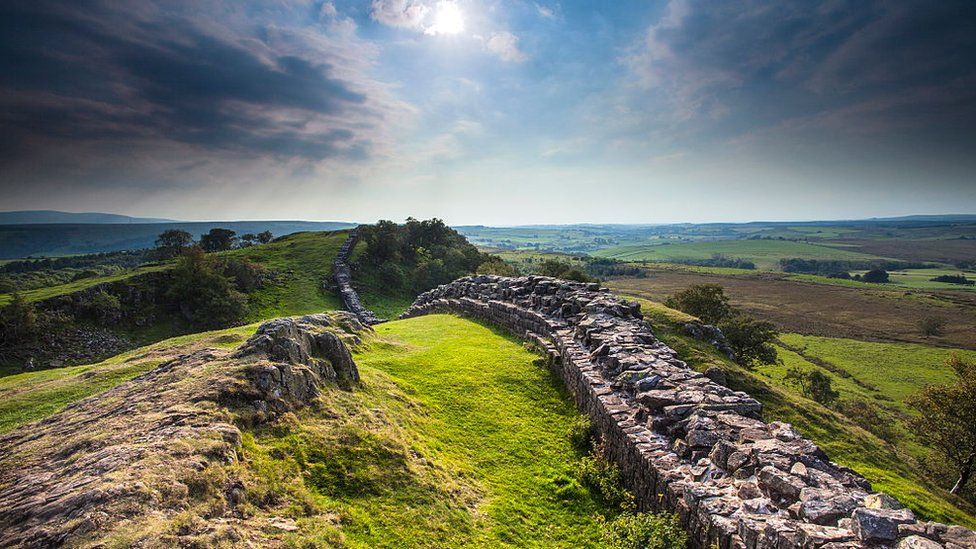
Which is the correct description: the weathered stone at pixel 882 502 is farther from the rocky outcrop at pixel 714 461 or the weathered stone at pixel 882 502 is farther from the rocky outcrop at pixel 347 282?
the rocky outcrop at pixel 347 282

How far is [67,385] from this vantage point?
14.0 meters

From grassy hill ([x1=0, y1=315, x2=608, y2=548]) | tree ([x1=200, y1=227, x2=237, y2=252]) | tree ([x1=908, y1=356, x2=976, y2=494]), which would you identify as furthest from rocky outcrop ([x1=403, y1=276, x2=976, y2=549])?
tree ([x1=200, y1=227, x2=237, y2=252])

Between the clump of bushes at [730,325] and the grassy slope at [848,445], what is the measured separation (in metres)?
18.8

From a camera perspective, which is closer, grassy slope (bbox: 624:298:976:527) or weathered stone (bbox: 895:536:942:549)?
weathered stone (bbox: 895:536:942:549)

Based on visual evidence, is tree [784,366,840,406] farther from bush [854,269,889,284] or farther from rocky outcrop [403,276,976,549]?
bush [854,269,889,284]

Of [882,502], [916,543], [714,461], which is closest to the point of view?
[916,543]

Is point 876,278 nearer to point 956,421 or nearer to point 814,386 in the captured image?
point 814,386

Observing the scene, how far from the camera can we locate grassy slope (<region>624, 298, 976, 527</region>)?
13375 mm

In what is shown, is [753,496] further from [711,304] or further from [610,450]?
→ [711,304]

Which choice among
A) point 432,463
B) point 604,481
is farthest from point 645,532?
point 432,463

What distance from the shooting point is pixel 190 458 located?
253 inches

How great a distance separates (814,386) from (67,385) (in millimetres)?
62319

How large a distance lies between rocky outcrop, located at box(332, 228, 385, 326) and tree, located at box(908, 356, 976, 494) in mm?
39773

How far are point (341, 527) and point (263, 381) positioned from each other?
3613 mm
